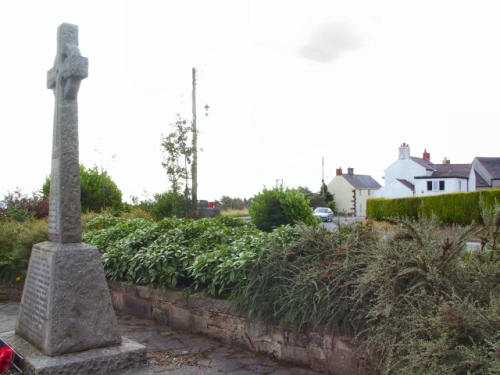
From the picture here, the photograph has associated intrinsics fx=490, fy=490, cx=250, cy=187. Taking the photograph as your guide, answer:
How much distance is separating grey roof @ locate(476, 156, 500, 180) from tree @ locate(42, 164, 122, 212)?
30360mm

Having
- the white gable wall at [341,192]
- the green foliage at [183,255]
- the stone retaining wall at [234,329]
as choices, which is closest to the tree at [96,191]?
the green foliage at [183,255]

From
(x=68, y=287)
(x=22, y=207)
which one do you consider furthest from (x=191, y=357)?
(x=22, y=207)

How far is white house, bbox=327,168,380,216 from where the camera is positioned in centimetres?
5447

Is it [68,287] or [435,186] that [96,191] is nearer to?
[68,287]

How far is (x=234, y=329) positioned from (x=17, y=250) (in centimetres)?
473

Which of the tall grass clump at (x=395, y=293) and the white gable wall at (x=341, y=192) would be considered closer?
the tall grass clump at (x=395, y=293)

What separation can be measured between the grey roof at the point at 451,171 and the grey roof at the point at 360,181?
10.9m

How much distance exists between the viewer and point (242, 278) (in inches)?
190

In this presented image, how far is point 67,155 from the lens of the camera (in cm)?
446

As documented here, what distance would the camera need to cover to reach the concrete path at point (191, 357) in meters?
4.25

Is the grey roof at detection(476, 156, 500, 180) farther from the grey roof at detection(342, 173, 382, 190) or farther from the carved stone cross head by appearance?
the carved stone cross head

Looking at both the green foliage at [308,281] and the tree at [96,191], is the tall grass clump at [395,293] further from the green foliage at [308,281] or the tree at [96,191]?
the tree at [96,191]

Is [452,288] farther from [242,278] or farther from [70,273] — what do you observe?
[70,273]

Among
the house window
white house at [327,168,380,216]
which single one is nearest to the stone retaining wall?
the house window
